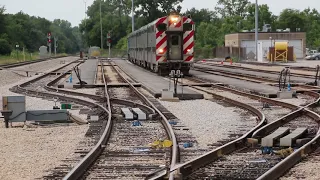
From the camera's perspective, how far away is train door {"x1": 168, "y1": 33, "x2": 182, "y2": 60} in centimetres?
3216

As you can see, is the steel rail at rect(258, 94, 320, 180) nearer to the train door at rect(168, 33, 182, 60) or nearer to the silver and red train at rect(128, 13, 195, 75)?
the silver and red train at rect(128, 13, 195, 75)

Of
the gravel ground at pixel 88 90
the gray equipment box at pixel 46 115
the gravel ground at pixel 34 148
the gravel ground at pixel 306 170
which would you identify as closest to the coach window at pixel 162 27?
the gravel ground at pixel 88 90

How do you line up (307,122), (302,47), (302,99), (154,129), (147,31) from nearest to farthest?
(154,129) < (307,122) < (302,99) < (147,31) < (302,47)

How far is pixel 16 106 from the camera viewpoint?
1258 centimetres

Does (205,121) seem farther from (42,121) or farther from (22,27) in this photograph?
(22,27)

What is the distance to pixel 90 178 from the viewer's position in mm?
7453

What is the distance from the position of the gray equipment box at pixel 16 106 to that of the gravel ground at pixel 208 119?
352 centimetres

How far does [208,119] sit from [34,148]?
194 inches

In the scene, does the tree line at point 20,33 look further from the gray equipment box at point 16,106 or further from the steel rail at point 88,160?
the steel rail at point 88,160

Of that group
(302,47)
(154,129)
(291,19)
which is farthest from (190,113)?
(291,19)

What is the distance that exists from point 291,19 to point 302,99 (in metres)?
103

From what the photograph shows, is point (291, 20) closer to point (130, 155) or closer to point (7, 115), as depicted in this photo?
point (7, 115)

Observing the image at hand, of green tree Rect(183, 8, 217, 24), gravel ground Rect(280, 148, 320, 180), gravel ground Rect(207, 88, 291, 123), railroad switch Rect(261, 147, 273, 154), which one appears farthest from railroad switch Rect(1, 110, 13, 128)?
green tree Rect(183, 8, 217, 24)

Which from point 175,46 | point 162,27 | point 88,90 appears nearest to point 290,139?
point 88,90
